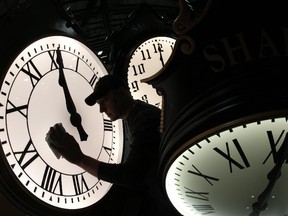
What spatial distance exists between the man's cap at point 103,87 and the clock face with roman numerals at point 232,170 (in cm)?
40

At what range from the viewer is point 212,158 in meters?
1.09

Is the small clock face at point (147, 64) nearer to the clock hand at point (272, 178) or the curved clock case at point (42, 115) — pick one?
A: the curved clock case at point (42, 115)

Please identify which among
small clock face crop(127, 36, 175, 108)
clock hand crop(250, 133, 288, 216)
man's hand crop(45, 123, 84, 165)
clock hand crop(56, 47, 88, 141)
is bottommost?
clock hand crop(250, 133, 288, 216)

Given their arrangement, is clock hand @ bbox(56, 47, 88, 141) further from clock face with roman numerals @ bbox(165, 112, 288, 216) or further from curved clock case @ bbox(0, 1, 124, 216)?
clock face with roman numerals @ bbox(165, 112, 288, 216)

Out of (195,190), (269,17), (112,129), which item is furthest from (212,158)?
(112,129)

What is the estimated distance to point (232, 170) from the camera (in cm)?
112

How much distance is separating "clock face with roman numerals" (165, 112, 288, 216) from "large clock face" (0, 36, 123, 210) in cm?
30

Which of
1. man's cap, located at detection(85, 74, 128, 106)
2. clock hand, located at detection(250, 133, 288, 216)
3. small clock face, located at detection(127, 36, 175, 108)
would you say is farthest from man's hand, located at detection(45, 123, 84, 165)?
small clock face, located at detection(127, 36, 175, 108)

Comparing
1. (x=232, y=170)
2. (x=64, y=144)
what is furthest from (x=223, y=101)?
(x=64, y=144)

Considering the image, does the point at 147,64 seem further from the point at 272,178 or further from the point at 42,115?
the point at 272,178

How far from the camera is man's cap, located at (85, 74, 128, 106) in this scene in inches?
57.7

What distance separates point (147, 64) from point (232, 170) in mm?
1101

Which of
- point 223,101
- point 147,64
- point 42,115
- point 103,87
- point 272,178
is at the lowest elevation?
point 272,178

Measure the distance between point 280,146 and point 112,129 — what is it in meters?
0.66
